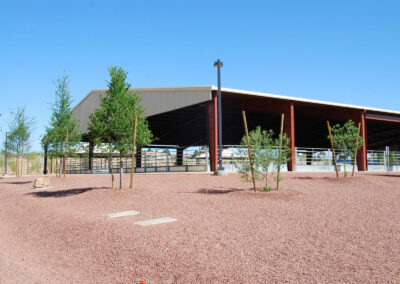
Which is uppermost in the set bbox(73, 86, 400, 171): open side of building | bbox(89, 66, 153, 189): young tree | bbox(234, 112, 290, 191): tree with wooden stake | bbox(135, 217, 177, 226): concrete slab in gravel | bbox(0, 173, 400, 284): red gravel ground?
bbox(73, 86, 400, 171): open side of building

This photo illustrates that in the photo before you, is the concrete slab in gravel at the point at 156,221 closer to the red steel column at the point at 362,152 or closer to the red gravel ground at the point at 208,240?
the red gravel ground at the point at 208,240

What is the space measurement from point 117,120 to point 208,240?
26.7 ft

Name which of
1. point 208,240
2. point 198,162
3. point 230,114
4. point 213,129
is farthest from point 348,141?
point 230,114

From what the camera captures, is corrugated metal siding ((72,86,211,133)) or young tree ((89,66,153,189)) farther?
corrugated metal siding ((72,86,211,133))

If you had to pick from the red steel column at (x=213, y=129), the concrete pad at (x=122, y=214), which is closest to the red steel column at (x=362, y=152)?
the red steel column at (x=213, y=129)

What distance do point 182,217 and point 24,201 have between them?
26.5 ft

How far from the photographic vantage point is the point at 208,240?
6.58m

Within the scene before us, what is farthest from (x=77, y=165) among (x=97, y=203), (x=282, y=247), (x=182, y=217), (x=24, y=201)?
(x=282, y=247)

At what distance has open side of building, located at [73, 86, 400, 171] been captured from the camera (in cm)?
2416

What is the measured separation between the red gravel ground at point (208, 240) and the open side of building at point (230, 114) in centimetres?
615

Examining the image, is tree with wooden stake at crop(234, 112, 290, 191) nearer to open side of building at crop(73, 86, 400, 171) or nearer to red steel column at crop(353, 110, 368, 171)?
→ open side of building at crop(73, 86, 400, 171)

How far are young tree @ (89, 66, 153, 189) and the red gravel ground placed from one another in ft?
8.72

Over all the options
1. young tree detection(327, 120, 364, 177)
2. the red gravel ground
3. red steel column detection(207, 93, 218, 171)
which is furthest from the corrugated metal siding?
the red gravel ground

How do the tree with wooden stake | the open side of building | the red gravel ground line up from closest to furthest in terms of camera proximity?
the red gravel ground, the tree with wooden stake, the open side of building
